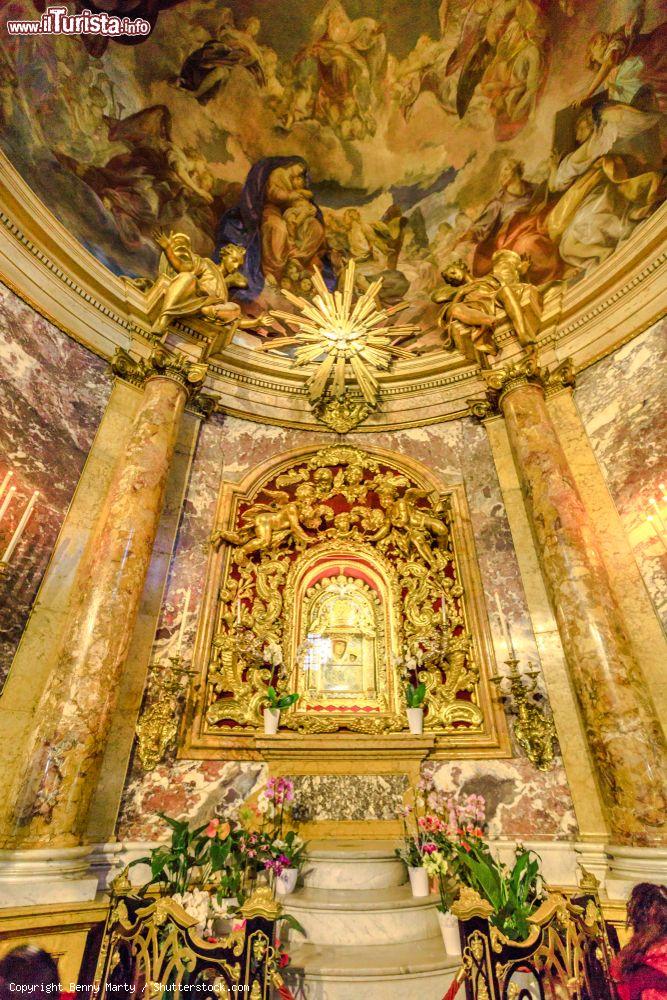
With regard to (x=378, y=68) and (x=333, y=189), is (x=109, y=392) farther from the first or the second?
(x=378, y=68)

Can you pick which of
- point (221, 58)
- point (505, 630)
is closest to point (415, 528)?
point (505, 630)

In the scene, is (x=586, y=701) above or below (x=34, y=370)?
below

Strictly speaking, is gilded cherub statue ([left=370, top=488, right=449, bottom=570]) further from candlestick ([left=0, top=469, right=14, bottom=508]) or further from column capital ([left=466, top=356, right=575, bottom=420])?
candlestick ([left=0, top=469, right=14, bottom=508])

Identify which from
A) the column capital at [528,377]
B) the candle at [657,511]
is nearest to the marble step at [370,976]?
the candle at [657,511]

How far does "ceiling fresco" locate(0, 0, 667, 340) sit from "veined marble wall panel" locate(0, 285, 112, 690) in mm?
2153

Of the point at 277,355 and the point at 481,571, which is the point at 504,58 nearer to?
the point at 277,355

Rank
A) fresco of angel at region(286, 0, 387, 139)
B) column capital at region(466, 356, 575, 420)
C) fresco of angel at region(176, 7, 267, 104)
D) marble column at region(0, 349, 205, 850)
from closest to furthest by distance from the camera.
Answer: marble column at region(0, 349, 205, 850) < column capital at region(466, 356, 575, 420) < fresco of angel at region(176, 7, 267, 104) < fresco of angel at region(286, 0, 387, 139)

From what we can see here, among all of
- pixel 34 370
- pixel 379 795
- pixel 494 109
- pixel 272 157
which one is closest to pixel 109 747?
pixel 379 795

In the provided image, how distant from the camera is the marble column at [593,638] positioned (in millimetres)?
4375

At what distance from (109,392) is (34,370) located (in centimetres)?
110

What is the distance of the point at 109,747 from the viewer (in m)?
5.21

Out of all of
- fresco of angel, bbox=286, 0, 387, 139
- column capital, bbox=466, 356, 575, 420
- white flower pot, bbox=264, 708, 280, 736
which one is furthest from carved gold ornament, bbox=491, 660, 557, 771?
fresco of angel, bbox=286, 0, 387, 139

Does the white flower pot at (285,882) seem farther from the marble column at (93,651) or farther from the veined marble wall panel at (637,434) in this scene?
the veined marble wall panel at (637,434)

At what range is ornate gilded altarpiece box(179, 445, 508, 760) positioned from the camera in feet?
19.2
